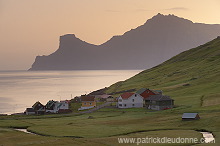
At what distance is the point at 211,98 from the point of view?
129375mm

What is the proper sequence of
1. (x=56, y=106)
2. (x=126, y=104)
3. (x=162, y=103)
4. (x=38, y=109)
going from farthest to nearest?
1. (x=56, y=106)
2. (x=38, y=109)
3. (x=126, y=104)
4. (x=162, y=103)

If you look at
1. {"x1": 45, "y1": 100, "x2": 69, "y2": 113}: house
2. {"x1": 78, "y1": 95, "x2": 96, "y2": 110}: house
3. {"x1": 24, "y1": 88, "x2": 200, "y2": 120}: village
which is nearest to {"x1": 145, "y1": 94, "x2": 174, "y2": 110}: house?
{"x1": 24, "y1": 88, "x2": 200, "y2": 120}: village

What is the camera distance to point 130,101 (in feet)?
472

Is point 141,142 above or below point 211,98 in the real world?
below

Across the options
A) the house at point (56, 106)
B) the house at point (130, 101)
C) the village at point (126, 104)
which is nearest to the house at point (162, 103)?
the village at point (126, 104)

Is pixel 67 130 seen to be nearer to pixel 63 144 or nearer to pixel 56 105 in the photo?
pixel 63 144

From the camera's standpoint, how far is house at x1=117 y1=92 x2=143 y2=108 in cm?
Result: 14284

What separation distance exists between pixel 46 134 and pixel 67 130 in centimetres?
600

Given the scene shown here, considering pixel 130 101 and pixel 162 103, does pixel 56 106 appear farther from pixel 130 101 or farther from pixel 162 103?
pixel 162 103

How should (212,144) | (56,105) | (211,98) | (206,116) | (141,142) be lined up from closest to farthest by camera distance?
(212,144) < (141,142) < (206,116) < (211,98) < (56,105)

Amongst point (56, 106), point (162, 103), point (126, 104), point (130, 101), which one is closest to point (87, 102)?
point (56, 106)

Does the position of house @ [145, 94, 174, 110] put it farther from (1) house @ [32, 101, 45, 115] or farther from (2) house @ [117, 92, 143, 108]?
(1) house @ [32, 101, 45, 115]

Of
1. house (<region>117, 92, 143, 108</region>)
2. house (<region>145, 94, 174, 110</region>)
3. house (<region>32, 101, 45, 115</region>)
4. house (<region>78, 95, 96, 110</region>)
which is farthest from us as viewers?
house (<region>78, 95, 96, 110</region>)

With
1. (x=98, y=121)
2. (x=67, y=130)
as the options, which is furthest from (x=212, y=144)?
(x=98, y=121)
